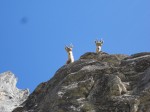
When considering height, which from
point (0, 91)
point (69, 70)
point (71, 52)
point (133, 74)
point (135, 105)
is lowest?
point (135, 105)

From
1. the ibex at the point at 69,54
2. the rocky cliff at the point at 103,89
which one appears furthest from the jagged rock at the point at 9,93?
the rocky cliff at the point at 103,89

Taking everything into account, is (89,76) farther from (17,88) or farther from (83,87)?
(17,88)

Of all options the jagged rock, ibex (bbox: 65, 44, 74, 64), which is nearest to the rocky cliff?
ibex (bbox: 65, 44, 74, 64)

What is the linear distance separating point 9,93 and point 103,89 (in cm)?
5296

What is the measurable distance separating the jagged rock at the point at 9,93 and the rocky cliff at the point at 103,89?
1416 inches

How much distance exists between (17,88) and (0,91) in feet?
29.6

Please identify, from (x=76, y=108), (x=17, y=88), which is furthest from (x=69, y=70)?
(x=17, y=88)

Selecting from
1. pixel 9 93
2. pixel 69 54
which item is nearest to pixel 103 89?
pixel 69 54

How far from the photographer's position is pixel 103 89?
2314cm

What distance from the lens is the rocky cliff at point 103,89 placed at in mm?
21297

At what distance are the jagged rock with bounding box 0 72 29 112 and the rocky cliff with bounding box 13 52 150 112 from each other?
118 ft

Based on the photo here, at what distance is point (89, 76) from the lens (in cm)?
2703

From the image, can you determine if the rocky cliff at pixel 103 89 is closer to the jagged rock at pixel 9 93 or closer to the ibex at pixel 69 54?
the ibex at pixel 69 54

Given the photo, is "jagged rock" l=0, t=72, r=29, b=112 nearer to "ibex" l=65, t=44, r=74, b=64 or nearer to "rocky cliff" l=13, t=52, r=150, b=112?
"ibex" l=65, t=44, r=74, b=64
